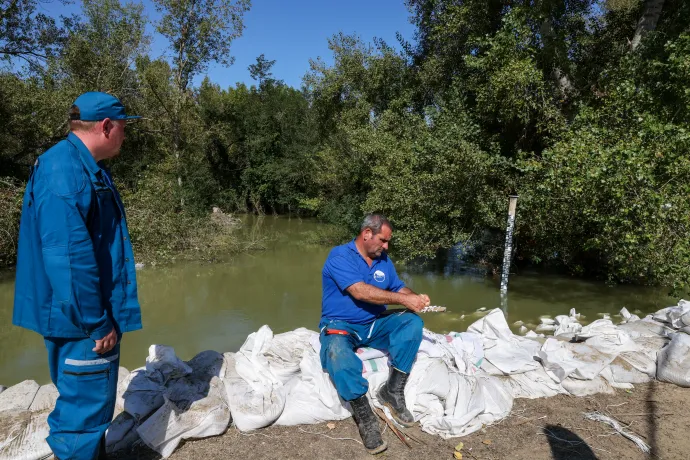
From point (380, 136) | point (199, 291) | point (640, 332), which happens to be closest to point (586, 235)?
point (640, 332)

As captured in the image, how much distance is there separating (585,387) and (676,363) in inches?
30.9

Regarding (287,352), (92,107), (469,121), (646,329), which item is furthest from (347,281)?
(469,121)

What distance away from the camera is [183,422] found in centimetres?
268

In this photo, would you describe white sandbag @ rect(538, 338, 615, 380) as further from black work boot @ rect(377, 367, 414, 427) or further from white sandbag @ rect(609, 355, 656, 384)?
black work boot @ rect(377, 367, 414, 427)

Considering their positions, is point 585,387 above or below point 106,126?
below

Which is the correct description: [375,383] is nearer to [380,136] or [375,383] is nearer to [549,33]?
[549,33]

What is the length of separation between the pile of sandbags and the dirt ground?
76 millimetres

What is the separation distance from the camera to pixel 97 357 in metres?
2.00

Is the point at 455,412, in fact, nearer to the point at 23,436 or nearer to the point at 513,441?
the point at 513,441

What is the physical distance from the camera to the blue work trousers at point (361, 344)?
275 cm

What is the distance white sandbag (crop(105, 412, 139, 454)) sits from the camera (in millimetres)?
2555

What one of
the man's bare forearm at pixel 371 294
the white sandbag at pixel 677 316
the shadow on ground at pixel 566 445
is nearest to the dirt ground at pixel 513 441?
the shadow on ground at pixel 566 445

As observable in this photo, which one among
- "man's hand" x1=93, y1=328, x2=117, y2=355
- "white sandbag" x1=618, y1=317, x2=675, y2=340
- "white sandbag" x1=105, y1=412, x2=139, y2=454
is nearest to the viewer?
"man's hand" x1=93, y1=328, x2=117, y2=355

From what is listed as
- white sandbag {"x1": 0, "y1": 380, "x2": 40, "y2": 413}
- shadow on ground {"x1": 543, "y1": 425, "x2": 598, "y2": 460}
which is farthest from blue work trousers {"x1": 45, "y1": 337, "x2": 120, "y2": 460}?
shadow on ground {"x1": 543, "y1": 425, "x2": 598, "y2": 460}
